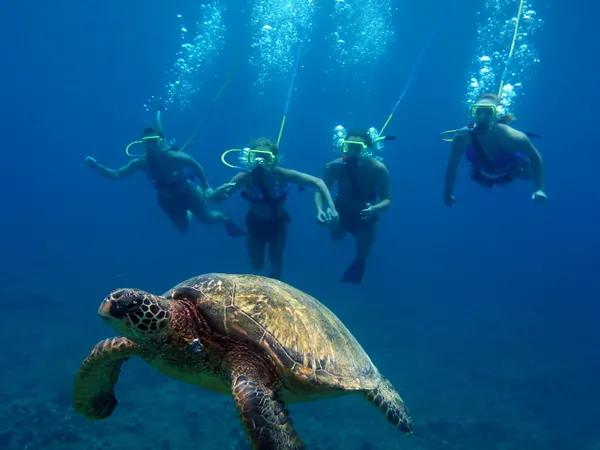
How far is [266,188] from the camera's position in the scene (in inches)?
335

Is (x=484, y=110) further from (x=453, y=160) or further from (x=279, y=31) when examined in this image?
(x=279, y=31)

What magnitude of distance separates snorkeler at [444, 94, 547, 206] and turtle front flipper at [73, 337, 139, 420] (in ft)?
23.6

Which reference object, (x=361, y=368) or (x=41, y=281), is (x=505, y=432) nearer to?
(x=361, y=368)

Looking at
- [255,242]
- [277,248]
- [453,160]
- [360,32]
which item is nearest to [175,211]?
[255,242]

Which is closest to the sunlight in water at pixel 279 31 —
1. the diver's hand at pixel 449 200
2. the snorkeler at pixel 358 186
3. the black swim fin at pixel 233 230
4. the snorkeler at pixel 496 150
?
the black swim fin at pixel 233 230

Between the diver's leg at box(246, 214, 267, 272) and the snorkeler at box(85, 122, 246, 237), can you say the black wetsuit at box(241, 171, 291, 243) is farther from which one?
the snorkeler at box(85, 122, 246, 237)

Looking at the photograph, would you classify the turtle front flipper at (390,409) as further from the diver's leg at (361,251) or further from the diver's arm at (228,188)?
the diver's leg at (361,251)

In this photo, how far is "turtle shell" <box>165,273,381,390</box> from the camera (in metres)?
3.39

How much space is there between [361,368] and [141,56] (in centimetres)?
9335

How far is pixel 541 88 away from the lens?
59781 millimetres

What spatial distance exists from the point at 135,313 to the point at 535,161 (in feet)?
27.0

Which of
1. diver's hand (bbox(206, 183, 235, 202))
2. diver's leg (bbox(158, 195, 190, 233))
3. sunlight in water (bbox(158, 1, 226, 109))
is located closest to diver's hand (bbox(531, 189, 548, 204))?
diver's hand (bbox(206, 183, 235, 202))

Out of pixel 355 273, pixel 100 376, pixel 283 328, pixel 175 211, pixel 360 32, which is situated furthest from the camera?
pixel 360 32

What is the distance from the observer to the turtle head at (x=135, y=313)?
9.08ft
